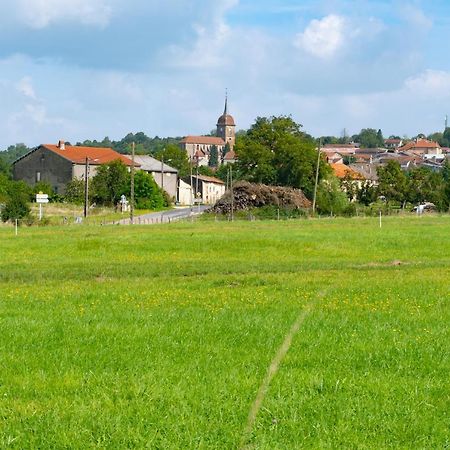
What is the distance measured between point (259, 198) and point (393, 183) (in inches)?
870

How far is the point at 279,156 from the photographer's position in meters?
103

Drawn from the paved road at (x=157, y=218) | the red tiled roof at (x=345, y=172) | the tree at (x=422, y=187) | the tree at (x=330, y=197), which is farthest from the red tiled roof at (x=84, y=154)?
the tree at (x=422, y=187)

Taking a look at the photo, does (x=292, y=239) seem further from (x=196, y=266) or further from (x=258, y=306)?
(x=258, y=306)

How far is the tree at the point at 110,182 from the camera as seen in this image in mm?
97850

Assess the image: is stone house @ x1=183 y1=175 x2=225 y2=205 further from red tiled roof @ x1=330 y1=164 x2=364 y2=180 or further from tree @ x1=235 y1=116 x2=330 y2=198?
tree @ x1=235 y1=116 x2=330 y2=198

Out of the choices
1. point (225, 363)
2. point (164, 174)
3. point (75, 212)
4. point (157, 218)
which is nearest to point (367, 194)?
point (157, 218)

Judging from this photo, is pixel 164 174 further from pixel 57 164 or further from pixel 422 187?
pixel 422 187

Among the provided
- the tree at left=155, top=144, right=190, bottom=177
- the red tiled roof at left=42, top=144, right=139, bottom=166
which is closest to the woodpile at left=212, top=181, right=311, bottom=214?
the red tiled roof at left=42, top=144, right=139, bottom=166

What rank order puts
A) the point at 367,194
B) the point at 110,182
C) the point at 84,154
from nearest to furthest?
the point at 110,182 < the point at 367,194 < the point at 84,154

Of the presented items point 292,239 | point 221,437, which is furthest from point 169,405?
point 292,239

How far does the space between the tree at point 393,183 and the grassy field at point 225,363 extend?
265 ft

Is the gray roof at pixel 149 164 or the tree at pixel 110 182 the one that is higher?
the gray roof at pixel 149 164

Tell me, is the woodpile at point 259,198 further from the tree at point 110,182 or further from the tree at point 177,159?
the tree at point 177,159

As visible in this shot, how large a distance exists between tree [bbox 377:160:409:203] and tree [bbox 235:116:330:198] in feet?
27.2
